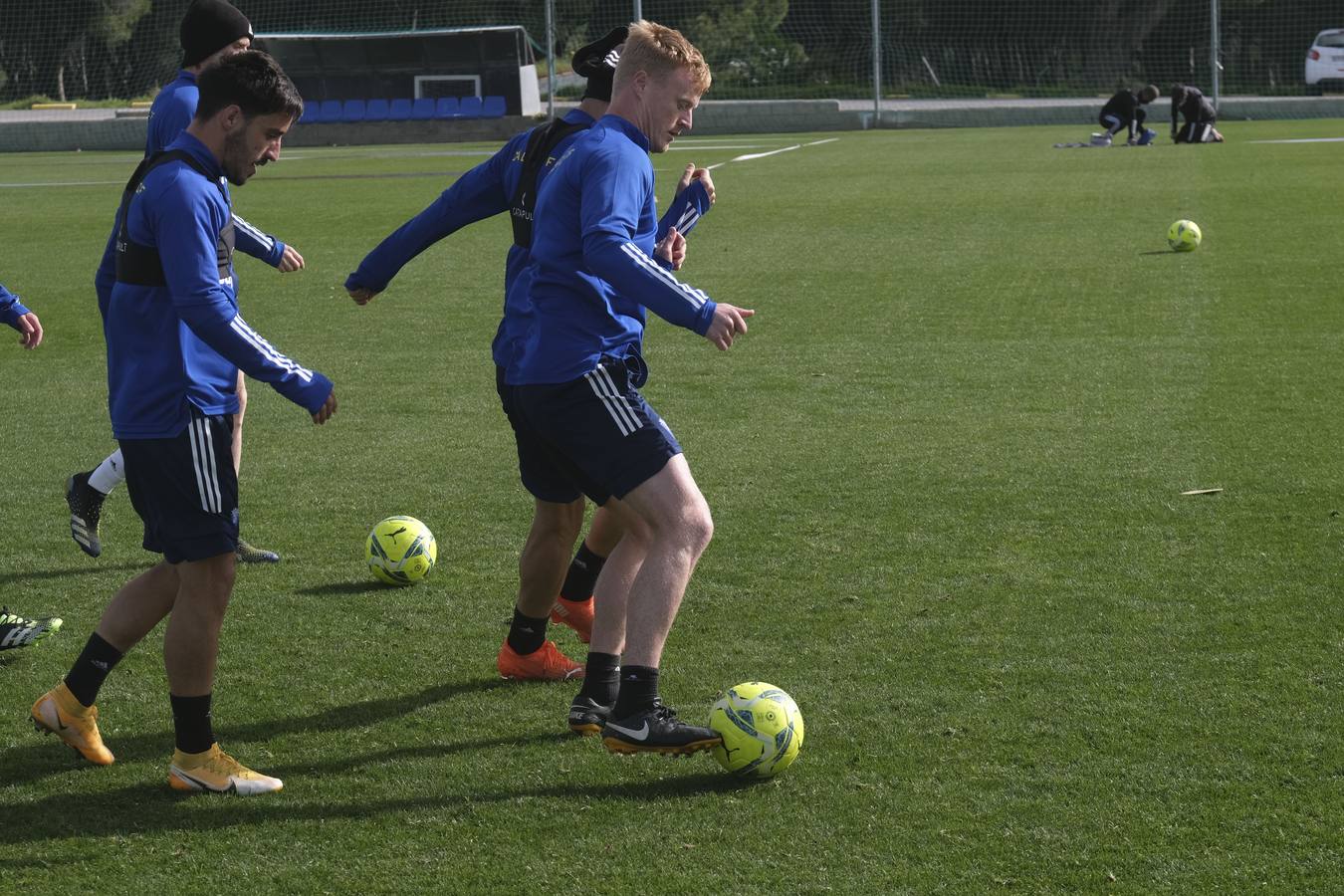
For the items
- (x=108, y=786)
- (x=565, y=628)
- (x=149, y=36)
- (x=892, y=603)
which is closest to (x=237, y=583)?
(x=565, y=628)

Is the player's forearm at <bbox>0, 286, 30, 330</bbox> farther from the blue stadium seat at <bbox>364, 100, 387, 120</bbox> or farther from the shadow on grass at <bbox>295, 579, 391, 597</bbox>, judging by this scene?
the blue stadium seat at <bbox>364, 100, 387, 120</bbox>

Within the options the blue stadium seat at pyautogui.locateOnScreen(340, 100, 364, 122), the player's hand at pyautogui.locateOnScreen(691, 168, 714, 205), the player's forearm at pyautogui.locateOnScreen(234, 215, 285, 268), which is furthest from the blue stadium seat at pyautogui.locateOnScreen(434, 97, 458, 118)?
the player's hand at pyautogui.locateOnScreen(691, 168, 714, 205)

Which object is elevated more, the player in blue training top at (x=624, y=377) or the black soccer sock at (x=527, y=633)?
the player in blue training top at (x=624, y=377)

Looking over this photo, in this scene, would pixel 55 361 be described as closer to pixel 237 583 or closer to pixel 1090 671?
pixel 237 583

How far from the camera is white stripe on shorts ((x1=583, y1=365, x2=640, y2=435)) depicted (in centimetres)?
433

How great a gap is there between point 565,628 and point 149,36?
1800 inches

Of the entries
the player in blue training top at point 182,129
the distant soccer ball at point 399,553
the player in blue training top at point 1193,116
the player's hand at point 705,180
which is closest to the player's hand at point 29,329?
the player in blue training top at point 182,129

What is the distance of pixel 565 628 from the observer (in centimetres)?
575

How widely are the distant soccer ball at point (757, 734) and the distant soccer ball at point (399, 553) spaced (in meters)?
2.06

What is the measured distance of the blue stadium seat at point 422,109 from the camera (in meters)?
41.7

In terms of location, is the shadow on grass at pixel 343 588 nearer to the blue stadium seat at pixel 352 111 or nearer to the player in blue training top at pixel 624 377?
the player in blue training top at pixel 624 377

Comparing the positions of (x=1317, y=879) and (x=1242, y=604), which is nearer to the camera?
(x=1317, y=879)

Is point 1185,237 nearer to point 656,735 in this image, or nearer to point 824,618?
point 824,618

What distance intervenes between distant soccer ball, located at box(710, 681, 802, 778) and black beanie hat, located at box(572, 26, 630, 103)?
75.5 inches
